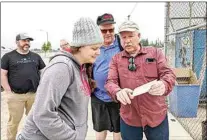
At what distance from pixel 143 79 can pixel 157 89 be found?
324 millimetres

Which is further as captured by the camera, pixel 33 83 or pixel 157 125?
pixel 33 83

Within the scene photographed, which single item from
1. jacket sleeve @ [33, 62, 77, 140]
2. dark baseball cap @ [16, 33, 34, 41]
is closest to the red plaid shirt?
jacket sleeve @ [33, 62, 77, 140]

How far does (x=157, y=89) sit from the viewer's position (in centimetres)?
253

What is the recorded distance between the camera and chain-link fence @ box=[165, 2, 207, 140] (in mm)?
6088

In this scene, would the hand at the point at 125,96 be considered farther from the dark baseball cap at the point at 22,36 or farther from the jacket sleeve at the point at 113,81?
the dark baseball cap at the point at 22,36

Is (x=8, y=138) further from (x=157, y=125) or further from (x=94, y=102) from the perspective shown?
(x=157, y=125)

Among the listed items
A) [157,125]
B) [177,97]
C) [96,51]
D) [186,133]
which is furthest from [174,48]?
[96,51]

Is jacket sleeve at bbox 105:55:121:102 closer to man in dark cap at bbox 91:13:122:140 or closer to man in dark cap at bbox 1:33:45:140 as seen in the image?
man in dark cap at bbox 91:13:122:140

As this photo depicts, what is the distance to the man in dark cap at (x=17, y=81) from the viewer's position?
4.79 metres

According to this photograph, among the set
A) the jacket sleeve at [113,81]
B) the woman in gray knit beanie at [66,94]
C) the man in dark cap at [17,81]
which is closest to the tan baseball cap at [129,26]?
the jacket sleeve at [113,81]

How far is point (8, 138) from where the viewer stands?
4.75 meters

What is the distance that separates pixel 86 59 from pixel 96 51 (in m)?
0.08

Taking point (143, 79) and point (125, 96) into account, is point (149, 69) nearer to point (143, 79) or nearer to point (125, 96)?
point (143, 79)

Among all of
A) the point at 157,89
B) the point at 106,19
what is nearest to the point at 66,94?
the point at 157,89
